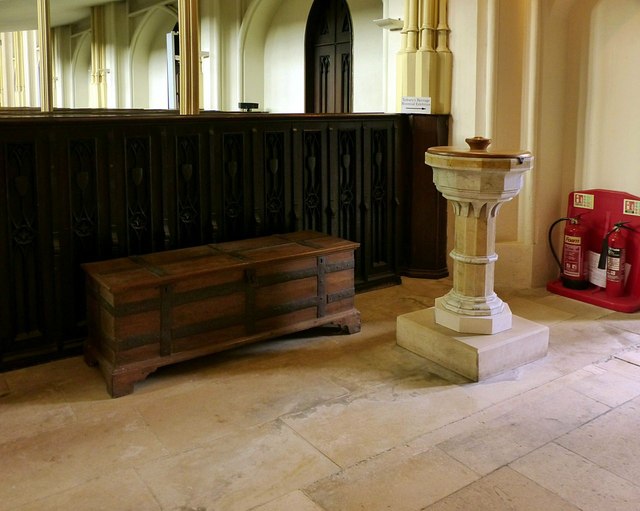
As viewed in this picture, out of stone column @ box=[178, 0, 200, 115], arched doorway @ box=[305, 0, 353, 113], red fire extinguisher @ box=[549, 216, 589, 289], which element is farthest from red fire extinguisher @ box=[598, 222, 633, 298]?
arched doorway @ box=[305, 0, 353, 113]

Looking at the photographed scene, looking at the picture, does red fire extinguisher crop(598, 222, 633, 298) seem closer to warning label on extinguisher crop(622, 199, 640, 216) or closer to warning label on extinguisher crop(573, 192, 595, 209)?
warning label on extinguisher crop(622, 199, 640, 216)

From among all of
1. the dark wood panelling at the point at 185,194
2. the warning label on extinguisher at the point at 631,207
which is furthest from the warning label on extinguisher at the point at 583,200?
the dark wood panelling at the point at 185,194

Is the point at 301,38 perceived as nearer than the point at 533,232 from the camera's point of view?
No

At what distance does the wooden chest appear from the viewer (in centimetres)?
315

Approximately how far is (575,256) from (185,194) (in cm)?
257

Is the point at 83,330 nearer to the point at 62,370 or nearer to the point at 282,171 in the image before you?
the point at 62,370

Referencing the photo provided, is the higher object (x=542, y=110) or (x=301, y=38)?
(x=301, y=38)

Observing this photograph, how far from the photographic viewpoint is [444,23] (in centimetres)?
486

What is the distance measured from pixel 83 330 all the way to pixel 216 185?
3.53ft

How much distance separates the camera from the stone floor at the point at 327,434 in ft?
7.63

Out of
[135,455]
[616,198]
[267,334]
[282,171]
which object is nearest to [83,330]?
[267,334]

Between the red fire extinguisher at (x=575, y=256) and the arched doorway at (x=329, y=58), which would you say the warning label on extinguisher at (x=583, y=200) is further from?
the arched doorway at (x=329, y=58)

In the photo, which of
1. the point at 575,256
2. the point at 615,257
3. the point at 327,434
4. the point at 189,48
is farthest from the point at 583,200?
the point at 189,48

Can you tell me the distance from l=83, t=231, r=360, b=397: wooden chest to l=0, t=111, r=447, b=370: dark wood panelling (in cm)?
19
